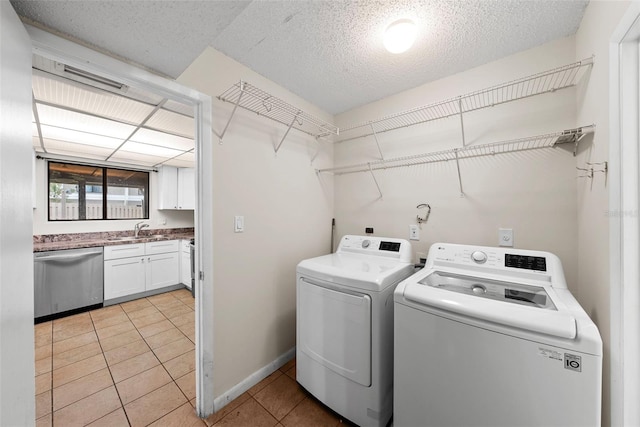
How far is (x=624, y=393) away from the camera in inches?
33.5

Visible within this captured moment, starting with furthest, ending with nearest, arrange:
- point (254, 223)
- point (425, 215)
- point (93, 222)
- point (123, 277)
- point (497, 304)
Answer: point (93, 222) → point (123, 277) → point (425, 215) → point (254, 223) → point (497, 304)

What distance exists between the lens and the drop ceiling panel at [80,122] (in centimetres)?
198

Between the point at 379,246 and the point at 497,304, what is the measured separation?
959 mm

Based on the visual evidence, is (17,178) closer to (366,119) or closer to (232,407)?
(232,407)

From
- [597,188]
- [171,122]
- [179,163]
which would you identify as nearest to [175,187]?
[179,163]

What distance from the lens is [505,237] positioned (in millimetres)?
1566

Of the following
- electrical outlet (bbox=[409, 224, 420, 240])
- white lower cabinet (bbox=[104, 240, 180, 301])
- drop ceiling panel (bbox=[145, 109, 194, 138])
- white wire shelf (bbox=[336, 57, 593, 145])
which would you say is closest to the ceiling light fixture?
white wire shelf (bbox=[336, 57, 593, 145])

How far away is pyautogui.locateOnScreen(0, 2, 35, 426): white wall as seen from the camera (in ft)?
2.21

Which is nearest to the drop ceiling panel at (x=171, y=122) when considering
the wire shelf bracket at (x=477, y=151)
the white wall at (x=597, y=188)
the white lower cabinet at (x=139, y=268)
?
Result: the wire shelf bracket at (x=477, y=151)

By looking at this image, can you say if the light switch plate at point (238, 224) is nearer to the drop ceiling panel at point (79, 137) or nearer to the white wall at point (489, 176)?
the white wall at point (489, 176)

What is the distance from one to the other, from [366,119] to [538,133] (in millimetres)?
1274

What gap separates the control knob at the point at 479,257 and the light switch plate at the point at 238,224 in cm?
155

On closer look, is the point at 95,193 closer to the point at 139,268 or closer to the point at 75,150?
the point at 75,150

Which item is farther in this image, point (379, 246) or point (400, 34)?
point (379, 246)
